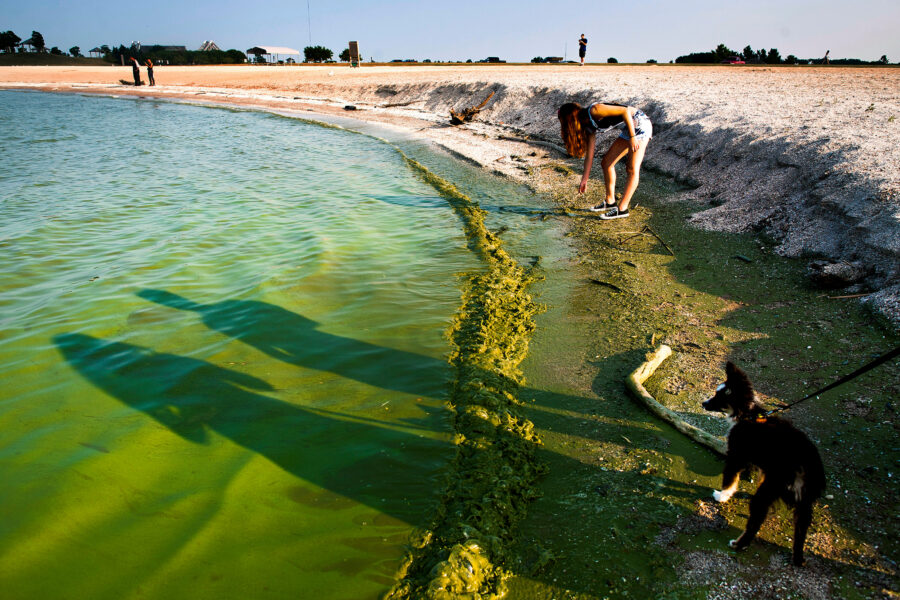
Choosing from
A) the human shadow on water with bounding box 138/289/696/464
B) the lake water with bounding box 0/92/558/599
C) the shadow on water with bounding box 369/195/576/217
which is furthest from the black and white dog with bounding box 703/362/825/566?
the shadow on water with bounding box 369/195/576/217

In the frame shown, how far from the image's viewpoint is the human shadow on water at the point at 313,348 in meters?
4.35

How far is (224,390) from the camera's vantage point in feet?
14.1

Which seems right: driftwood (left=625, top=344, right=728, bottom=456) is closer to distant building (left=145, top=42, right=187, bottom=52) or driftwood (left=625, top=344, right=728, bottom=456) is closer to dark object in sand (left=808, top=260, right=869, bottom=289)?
dark object in sand (left=808, top=260, right=869, bottom=289)

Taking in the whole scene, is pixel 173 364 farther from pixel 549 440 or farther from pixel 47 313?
pixel 549 440

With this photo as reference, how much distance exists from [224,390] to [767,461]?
3994 millimetres

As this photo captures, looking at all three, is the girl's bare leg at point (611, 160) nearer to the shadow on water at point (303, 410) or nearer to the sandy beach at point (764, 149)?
the sandy beach at point (764, 149)

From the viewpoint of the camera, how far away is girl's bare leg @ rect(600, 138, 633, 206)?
7980 mm

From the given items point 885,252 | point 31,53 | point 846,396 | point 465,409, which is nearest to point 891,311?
point 885,252

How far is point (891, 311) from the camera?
4.36 m

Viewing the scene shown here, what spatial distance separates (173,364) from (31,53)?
363 feet

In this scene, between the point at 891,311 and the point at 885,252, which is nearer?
the point at 891,311

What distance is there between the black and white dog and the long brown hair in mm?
5801

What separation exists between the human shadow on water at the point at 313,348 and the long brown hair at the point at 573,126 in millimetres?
4936

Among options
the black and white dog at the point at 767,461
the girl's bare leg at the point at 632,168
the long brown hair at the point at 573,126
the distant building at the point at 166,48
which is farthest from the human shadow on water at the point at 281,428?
the distant building at the point at 166,48
